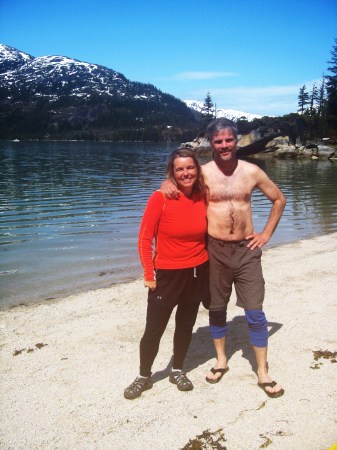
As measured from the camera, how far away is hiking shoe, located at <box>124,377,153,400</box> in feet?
12.8

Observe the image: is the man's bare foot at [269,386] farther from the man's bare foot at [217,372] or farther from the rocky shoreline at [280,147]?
the rocky shoreline at [280,147]

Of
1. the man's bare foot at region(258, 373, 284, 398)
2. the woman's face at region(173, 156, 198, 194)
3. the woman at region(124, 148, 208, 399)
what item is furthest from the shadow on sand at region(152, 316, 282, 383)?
the woman's face at region(173, 156, 198, 194)

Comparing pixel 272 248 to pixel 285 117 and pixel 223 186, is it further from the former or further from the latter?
pixel 285 117

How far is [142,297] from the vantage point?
6.87m

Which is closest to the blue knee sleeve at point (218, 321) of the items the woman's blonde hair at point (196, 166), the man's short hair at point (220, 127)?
the woman's blonde hair at point (196, 166)

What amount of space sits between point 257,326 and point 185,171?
1874mm

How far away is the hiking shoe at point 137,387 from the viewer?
389 centimetres

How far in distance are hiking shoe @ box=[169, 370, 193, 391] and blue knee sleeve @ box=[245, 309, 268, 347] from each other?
88cm

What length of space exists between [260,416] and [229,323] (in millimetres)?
2374

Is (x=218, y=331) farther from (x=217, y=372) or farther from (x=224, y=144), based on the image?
(x=224, y=144)

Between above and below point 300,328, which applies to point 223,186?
above

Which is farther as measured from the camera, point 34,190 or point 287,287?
point 34,190

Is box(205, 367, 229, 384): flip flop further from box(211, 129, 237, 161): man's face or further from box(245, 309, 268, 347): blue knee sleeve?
box(211, 129, 237, 161): man's face

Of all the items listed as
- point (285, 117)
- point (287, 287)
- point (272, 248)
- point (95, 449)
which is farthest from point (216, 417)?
point (285, 117)
